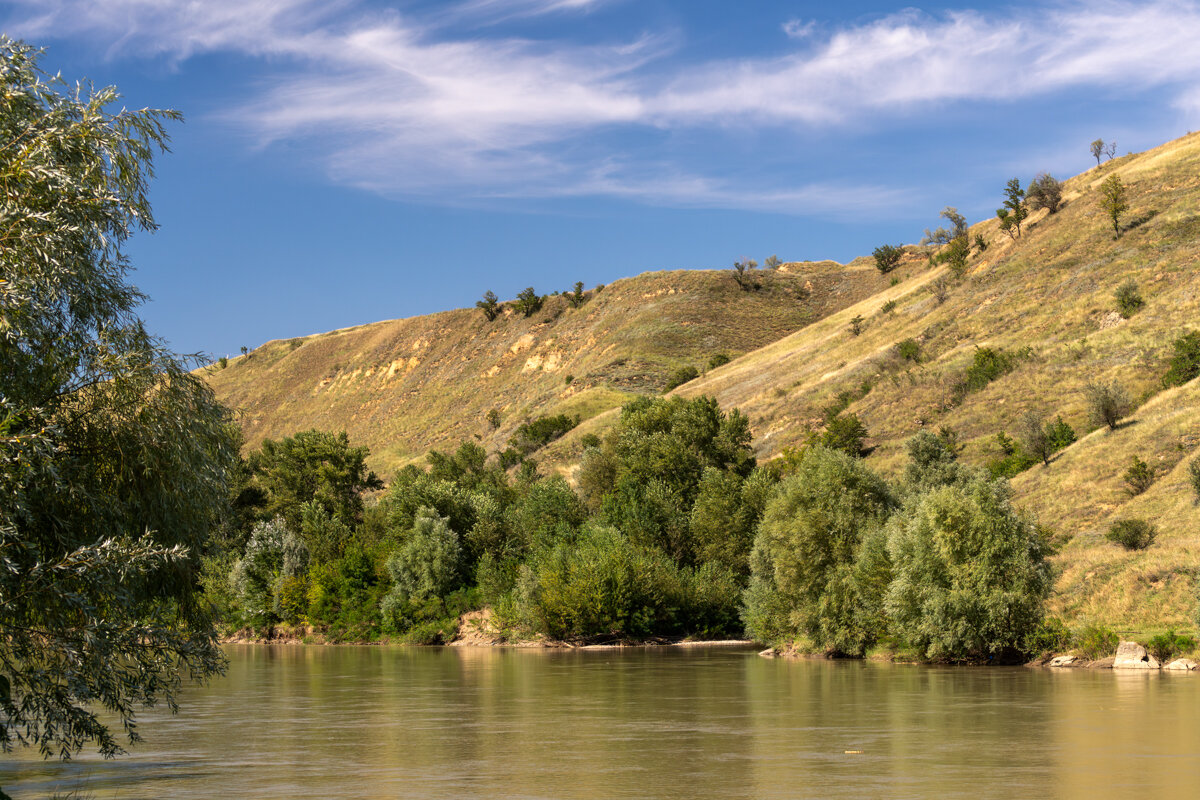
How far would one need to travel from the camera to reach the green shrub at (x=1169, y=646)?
127ft

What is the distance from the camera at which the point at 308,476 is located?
9456 centimetres

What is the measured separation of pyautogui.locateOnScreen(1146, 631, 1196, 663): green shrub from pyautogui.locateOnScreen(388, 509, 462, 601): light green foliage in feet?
143

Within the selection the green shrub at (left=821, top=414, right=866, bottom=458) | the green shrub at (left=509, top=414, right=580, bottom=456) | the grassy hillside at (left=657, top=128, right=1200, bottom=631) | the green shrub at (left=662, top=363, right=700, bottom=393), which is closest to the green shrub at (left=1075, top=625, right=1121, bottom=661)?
the grassy hillside at (left=657, top=128, right=1200, bottom=631)

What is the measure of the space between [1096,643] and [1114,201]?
66.9m

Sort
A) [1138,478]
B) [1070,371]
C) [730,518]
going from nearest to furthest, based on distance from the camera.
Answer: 1. [1138,478]
2. [730,518]
3. [1070,371]

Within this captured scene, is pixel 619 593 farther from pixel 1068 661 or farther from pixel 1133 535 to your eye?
pixel 1133 535

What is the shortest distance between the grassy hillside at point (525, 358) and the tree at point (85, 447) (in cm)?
9337

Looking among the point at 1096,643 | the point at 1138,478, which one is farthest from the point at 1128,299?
the point at 1096,643

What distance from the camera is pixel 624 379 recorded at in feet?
408

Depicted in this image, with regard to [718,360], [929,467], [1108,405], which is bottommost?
[929,467]

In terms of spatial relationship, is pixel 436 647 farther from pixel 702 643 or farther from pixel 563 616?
pixel 702 643

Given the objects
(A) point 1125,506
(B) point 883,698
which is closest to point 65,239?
(B) point 883,698

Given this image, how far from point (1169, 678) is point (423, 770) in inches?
1040

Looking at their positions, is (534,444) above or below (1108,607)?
above
